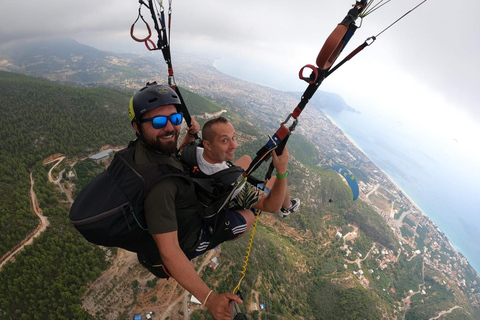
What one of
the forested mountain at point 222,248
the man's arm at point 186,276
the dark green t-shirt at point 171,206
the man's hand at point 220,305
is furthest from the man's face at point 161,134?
the forested mountain at point 222,248

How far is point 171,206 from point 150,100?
4.80 feet

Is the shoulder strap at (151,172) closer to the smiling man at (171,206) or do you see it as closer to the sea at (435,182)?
the smiling man at (171,206)

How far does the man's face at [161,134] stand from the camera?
2566 millimetres

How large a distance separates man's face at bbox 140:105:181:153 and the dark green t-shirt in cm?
10

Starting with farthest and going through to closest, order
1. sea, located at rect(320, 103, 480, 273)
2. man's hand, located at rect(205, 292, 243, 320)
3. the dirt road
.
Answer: sea, located at rect(320, 103, 480, 273) → the dirt road → man's hand, located at rect(205, 292, 243, 320)

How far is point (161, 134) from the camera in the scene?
260 cm

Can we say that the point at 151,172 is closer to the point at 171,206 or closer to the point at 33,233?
the point at 171,206

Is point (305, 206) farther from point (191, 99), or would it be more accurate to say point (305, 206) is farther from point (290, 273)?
point (191, 99)

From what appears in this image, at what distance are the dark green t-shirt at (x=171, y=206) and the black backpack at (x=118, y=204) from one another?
0.10 meters

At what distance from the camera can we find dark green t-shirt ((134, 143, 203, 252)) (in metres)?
1.92

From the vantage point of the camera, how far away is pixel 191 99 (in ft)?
302

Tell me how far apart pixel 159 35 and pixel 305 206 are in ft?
174

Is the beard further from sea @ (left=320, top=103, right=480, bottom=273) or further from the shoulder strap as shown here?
sea @ (left=320, top=103, right=480, bottom=273)

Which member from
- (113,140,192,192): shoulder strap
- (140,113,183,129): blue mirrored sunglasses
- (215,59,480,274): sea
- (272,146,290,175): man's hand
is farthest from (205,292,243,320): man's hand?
(215,59,480,274): sea
